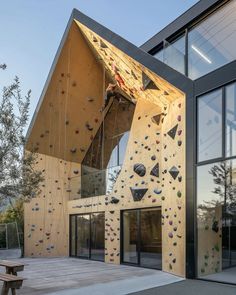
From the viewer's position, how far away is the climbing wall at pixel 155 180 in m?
10.9

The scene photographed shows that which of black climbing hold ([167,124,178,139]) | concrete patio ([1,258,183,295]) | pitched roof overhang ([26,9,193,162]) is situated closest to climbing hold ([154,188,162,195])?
black climbing hold ([167,124,178,139])

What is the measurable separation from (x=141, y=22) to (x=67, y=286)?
813 cm

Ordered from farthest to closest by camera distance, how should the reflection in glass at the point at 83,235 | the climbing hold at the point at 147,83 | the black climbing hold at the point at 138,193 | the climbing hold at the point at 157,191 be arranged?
1. the reflection in glass at the point at 83,235
2. the black climbing hold at the point at 138,193
3. the climbing hold at the point at 157,191
4. the climbing hold at the point at 147,83

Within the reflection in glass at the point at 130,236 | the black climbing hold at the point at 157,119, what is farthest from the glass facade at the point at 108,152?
the black climbing hold at the point at 157,119

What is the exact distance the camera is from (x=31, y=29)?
9.36m

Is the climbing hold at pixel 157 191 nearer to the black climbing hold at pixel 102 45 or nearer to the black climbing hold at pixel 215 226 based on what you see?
the black climbing hold at pixel 215 226

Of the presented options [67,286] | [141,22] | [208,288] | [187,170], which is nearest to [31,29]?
[141,22]

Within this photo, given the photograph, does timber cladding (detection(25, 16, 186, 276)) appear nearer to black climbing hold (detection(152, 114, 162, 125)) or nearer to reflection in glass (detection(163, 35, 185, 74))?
black climbing hold (detection(152, 114, 162, 125))

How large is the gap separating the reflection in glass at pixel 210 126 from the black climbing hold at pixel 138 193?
308cm

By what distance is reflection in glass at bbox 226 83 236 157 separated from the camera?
9.47 metres

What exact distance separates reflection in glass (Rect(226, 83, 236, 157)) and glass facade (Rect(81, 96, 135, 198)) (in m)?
5.99

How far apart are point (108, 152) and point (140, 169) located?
3.41 m

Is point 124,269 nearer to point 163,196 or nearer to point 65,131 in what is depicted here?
point 163,196

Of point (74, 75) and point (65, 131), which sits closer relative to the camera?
point (74, 75)
